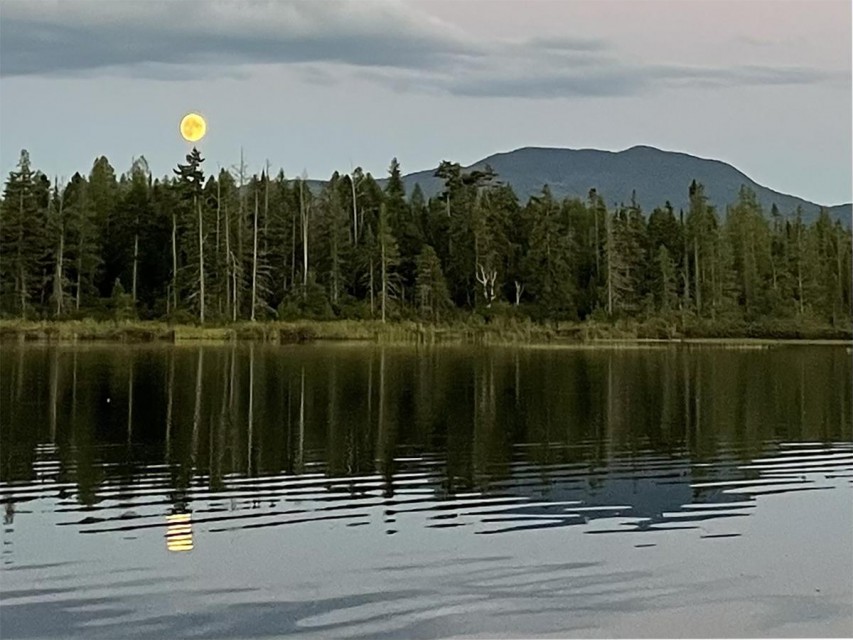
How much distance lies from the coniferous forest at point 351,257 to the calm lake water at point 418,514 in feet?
166

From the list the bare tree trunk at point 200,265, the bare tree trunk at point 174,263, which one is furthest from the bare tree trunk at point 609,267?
the bare tree trunk at point 174,263

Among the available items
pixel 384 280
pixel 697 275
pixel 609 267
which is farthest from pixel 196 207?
pixel 697 275

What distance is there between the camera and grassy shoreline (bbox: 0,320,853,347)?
73.6m

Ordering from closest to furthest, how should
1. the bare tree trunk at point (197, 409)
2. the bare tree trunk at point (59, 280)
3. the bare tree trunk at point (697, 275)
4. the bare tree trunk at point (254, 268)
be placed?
1. the bare tree trunk at point (197, 409)
2. the bare tree trunk at point (59, 280)
3. the bare tree trunk at point (254, 268)
4. the bare tree trunk at point (697, 275)

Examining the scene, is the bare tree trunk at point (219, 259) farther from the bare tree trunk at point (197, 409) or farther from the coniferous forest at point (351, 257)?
the bare tree trunk at point (197, 409)

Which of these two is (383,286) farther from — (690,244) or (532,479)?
(532,479)

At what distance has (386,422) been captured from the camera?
98.4 feet

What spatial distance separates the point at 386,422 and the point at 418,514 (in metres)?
12.3

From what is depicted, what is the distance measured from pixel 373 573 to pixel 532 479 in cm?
760

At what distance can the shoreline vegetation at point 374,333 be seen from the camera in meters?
73.6

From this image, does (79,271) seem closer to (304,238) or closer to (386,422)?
(304,238)

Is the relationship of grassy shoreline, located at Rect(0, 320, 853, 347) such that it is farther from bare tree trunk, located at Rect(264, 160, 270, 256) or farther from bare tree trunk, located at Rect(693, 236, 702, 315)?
bare tree trunk, located at Rect(693, 236, 702, 315)

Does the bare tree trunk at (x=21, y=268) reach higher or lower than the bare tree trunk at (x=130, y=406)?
higher

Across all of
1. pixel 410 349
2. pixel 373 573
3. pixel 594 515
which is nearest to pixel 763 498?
pixel 594 515
